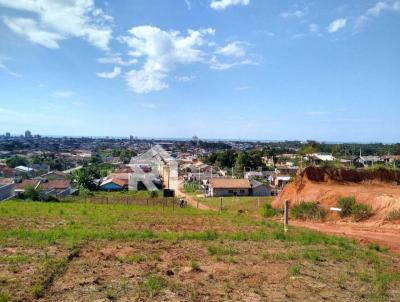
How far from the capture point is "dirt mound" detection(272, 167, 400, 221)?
83.6 feet

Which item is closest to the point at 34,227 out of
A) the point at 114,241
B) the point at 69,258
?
the point at 114,241

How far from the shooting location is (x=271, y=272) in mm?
9336

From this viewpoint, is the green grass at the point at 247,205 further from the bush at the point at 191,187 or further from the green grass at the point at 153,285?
the bush at the point at 191,187

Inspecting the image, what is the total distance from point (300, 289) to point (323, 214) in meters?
16.1

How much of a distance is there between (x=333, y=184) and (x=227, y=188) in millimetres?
26817

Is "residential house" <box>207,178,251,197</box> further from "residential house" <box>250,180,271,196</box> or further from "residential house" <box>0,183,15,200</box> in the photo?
"residential house" <box>0,183,15,200</box>

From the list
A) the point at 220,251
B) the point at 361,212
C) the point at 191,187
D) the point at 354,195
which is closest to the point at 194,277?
the point at 220,251

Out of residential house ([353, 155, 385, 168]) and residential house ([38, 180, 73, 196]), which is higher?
residential house ([353, 155, 385, 168])

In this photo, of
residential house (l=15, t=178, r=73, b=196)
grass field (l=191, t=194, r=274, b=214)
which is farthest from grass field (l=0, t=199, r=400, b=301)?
residential house (l=15, t=178, r=73, b=196)

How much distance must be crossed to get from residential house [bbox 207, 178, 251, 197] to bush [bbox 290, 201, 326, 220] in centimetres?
3018

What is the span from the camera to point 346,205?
2262 cm

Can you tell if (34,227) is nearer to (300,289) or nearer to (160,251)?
(160,251)

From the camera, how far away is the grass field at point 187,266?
7.59 metres

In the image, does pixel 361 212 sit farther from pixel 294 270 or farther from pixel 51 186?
pixel 51 186
